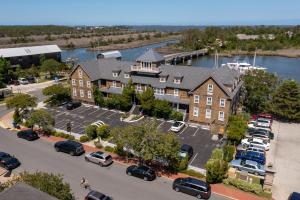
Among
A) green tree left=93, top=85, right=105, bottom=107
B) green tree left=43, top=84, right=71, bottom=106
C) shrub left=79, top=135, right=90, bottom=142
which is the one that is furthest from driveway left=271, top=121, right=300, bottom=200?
green tree left=43, top=84, right=71, bottom=106

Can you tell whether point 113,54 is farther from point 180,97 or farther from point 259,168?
point 259,168

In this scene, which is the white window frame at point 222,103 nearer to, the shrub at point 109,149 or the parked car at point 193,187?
the parked car at point 193,187

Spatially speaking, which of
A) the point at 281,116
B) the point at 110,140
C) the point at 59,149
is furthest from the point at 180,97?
the point at 59,149

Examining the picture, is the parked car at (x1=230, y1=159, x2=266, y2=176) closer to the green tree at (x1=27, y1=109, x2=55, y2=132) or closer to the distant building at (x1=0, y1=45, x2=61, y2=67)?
the green tree at (x1=27, y1=109, x2=55, y2=132)

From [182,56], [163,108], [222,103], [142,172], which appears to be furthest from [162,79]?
[182,56]

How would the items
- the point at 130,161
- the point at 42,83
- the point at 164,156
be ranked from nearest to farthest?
the point at 164,156, the point at 130,161, the point at 42,83

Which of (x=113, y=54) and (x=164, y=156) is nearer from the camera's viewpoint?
(x=164, y=156)

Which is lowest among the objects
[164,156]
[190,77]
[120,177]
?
[120,177]
